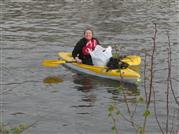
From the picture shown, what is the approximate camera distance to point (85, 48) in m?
13.6

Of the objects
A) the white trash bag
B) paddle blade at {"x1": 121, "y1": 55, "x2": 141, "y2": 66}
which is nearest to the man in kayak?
the white trash bag

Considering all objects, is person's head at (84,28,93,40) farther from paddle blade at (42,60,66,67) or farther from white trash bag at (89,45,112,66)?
paddle blade at (42,60,66,67)

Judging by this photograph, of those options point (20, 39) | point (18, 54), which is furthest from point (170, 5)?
point (18, 54)

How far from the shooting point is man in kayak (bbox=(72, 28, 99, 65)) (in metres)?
13.5

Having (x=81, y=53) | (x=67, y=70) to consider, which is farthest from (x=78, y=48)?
(x=67, y=70)

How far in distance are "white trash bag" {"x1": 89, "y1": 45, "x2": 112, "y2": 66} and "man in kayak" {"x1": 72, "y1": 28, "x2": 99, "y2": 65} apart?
0.36m

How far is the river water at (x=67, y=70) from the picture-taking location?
31.2ft

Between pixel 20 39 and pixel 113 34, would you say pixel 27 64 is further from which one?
pixel 113 34

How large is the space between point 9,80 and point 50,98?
2103 millimetres

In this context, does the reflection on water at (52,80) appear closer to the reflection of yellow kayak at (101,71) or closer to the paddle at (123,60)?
the paddle at (123,60)

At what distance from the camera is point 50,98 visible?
1111cm

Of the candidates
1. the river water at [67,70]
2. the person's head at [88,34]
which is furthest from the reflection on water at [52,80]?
the person's head at [88,34]

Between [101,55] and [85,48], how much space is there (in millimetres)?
987

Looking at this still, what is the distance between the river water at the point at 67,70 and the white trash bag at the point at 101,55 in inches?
20.9
